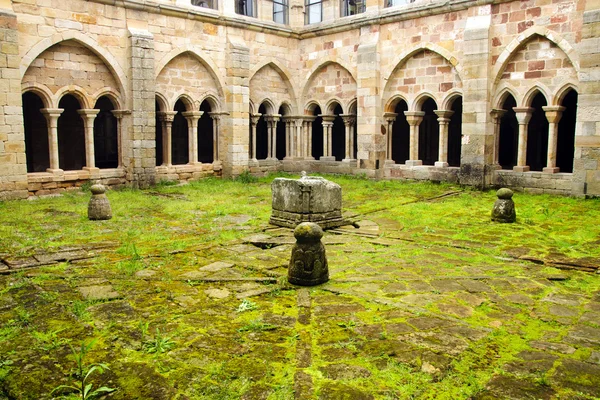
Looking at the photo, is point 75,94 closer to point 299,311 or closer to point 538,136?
point 299,311

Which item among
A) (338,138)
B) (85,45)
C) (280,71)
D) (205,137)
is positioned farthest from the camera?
(338,138)

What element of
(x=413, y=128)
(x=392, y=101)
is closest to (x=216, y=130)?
(x=392, y=101)

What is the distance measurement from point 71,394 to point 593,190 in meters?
11.9

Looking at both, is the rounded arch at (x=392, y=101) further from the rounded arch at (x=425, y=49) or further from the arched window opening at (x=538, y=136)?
the arched window opening at (x=538, y=136)

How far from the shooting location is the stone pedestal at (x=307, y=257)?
567 cm

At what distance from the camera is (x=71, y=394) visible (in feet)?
11.3

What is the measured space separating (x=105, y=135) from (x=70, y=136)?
1.43 metres

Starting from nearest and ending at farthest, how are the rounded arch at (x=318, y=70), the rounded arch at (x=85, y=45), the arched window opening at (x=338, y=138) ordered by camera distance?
1. the rounded arch at (x=85, y=45)
2. the rounded arch at (x=318, y=70)
3. the arched window opening at (x=338, y=138)

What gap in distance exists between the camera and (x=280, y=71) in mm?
17953

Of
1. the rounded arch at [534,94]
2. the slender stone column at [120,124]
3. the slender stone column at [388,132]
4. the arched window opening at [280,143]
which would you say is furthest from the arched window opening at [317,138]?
the rounded arch at [534,94]

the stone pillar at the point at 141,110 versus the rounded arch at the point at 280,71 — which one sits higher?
the rounded arch at the point at 280,71

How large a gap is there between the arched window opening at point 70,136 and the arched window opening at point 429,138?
11.9 meters

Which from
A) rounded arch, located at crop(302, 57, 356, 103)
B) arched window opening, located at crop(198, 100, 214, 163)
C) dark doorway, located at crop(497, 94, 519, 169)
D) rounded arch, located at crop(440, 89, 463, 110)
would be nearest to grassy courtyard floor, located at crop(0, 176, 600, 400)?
rounded arch, located at crop(440, 89, 463, 110)

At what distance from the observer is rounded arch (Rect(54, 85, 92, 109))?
1304 cm
